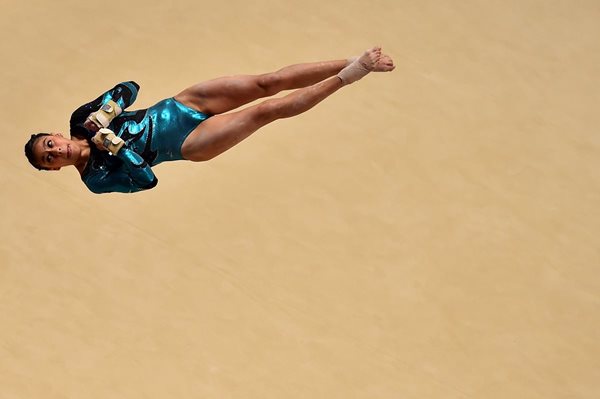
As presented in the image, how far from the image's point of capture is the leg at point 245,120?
473cm

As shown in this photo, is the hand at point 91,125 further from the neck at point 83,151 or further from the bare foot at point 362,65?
the bare foot at point 362,65

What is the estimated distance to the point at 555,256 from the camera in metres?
6.71

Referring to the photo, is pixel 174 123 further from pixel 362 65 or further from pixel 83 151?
pixel 362 65

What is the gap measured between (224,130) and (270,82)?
0.31 metres

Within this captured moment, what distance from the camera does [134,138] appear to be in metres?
5.09

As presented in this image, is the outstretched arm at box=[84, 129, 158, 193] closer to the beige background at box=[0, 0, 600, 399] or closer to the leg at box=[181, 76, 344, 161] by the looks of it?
the leg at box=[181, 76, 344, 161]

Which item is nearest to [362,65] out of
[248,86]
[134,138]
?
[248,86]

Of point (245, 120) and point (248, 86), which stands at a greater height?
point (248, 86)

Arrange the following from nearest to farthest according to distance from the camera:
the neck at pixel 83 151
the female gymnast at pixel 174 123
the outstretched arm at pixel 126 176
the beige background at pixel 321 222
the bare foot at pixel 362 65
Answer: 1. the bare foot at pixel 362 65
2. the female gymnast at pixel 174 123
3. the outstretched arm at pixel 126 176
4. the neck at pixel 83 151
5. the beige background at pixel 321 222

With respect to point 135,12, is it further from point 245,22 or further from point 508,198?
point 508,198

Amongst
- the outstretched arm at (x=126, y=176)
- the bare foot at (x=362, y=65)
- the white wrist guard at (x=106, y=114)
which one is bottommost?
the outstretched arm at (x=126, y=176)

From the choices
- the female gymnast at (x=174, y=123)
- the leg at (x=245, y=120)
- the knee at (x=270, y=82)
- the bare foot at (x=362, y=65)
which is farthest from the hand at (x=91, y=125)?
the bare foot at (x=362, y=65)

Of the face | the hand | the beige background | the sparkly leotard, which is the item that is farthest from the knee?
the beige background

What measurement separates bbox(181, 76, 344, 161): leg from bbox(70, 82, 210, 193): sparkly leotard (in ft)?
0.24
